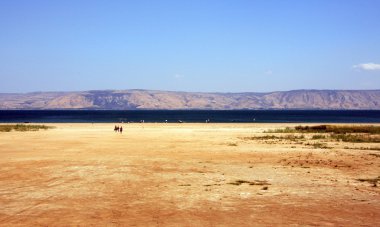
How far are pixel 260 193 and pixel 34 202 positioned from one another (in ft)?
29.0

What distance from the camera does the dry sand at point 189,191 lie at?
13.5 m

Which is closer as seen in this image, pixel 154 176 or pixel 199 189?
pixel 199 189

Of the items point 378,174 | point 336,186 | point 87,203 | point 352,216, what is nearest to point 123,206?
point 87,203

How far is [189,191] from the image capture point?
17719 mm

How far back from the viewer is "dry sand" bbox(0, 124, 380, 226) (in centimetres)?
1348

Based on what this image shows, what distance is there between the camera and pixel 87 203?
615 inches

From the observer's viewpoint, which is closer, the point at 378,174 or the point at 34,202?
the point at 34,202

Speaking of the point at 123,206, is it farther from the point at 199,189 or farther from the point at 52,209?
the point at 199,189

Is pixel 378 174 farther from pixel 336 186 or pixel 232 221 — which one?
pixel 232 221

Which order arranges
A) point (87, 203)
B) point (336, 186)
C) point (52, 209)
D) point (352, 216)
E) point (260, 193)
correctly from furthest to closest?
1. point (336, 186)
2. point (260, 193)
3. point (87, 203)
4. point (52, 209)
5. point (352, 216)

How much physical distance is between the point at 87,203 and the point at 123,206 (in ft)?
4.91

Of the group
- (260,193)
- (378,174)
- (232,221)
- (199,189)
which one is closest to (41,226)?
(232,221)

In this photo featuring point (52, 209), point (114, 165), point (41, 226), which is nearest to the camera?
point (41, 226)

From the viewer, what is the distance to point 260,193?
1733cm
